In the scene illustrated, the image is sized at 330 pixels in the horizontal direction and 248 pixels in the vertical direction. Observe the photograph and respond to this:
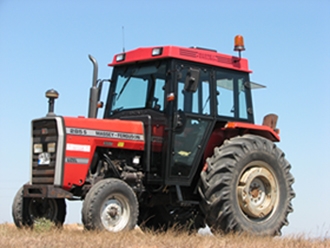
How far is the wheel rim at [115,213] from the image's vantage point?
9337 millimetres

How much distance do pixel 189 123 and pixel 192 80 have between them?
0.75 meters

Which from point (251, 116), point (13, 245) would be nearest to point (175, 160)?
point (251, 116)

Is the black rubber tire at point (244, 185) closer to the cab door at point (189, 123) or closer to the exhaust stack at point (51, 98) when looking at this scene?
the cab door at point (189, 123)

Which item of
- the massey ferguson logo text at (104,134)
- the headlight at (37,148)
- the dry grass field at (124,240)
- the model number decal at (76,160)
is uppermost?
the massey ferguson logo text at (104,134)

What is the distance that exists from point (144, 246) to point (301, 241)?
2.73m

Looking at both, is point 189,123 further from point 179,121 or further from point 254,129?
point 254,129

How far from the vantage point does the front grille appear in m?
9.76

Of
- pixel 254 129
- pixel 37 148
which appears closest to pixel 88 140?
pixel 37 148

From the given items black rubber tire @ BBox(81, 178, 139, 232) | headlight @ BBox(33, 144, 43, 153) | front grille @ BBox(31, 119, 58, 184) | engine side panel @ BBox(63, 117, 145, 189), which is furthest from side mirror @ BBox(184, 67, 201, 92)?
headlight @ BBox(33, 144, 43, 153)

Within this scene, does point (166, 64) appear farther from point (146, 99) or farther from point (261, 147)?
point (261, 147)

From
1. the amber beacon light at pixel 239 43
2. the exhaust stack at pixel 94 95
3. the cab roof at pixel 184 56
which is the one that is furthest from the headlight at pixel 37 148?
the amber beacon light at pixel 239 43

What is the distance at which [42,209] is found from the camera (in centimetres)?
1007

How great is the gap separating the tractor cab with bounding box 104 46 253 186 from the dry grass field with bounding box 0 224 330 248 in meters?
1.21

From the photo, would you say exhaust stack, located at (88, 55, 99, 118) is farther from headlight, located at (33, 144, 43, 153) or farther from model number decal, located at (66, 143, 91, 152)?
headlight, located at (33, 144, 43, 153)
